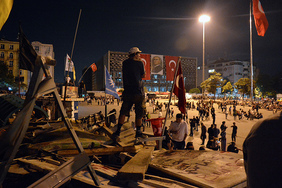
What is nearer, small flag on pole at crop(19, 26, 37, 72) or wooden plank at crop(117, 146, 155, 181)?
wooden plank at crop(117, 146, 155, 181)

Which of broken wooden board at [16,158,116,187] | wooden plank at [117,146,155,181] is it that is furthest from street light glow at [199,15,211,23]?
broken wooden board at [16,158,116,187]

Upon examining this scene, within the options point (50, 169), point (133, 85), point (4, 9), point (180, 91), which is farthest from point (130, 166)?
point (180, 91)

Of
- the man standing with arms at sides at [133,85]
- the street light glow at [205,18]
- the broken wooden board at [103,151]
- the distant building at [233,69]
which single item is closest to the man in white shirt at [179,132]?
the man standing with arms at sides at [133,85]

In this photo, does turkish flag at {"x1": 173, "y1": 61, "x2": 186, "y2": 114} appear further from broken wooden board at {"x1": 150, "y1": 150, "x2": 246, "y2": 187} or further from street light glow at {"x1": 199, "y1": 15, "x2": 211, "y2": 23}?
street light glow at {"x1": 199, "y1": 15, "x2": 211, "y2": 23}

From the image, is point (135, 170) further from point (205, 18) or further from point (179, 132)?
point (205, 18)

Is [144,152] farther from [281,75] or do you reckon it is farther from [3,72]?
[281,75]

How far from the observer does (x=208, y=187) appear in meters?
2.36

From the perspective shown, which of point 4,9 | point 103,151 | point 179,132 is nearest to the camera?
point 4,9

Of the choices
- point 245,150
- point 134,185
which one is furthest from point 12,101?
point 245,150

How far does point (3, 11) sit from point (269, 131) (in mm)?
2122

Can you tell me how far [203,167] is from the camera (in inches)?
121

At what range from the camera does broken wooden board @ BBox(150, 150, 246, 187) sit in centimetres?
252

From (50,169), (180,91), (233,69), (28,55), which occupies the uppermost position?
(233,69)

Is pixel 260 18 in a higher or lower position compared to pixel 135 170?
higher
